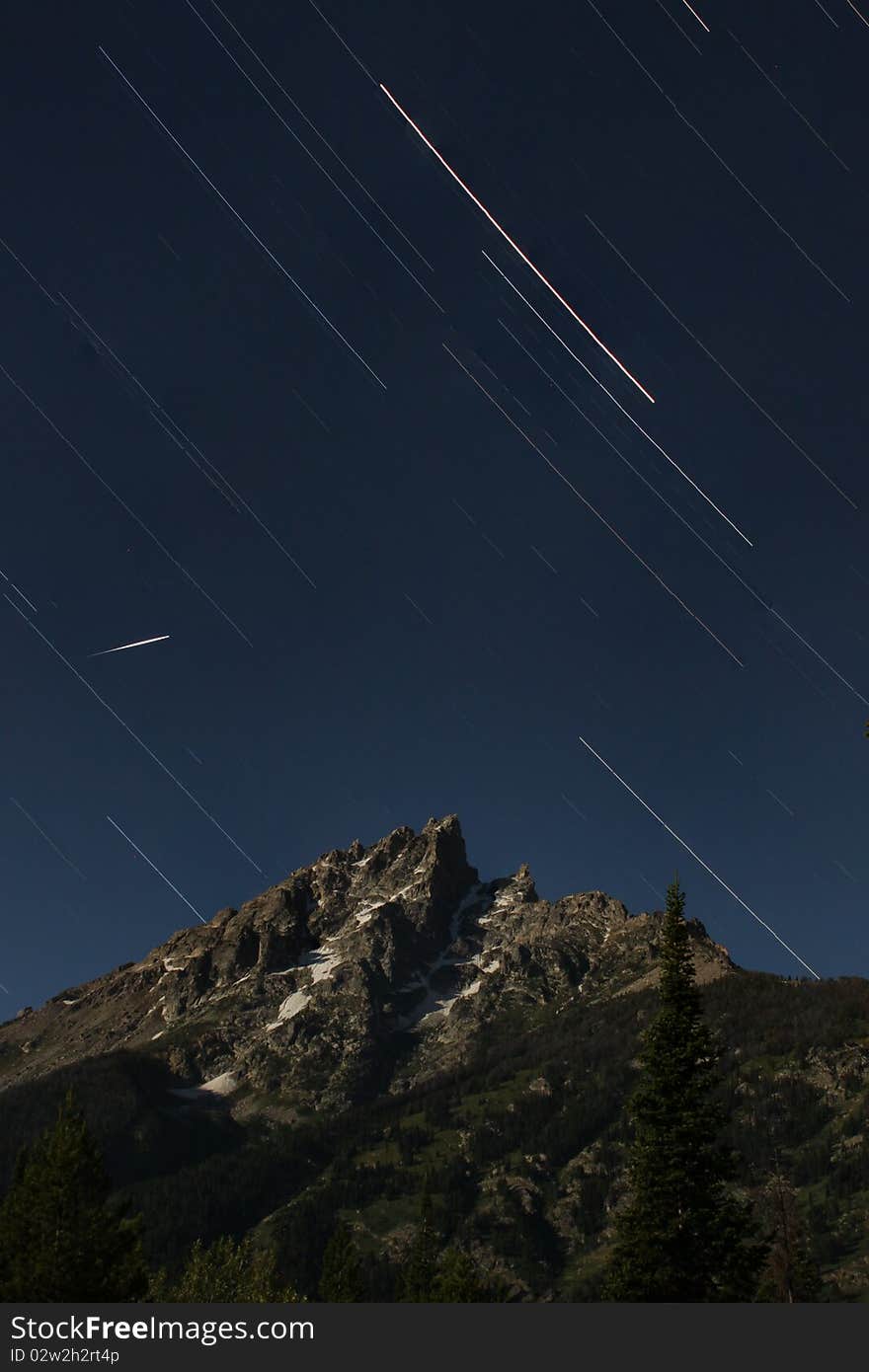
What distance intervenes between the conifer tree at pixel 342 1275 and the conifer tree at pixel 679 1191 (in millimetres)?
79844

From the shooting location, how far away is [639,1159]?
30312mm

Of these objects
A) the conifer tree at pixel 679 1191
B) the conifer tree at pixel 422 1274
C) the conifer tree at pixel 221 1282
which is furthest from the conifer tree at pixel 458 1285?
the conifer tree at pixel 679 1191

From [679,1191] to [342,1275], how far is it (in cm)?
8748

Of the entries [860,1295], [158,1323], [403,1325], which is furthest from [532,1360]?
[860,1295]

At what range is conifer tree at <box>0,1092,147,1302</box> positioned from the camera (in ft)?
118

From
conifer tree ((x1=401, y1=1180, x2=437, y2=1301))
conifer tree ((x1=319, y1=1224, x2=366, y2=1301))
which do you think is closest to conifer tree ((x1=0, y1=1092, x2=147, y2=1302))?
conifer tree ((x1=401, y1=1180, x2=437, y2=1301))

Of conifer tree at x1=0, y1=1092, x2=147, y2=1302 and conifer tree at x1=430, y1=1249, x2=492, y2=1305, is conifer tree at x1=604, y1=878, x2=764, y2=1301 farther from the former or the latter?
conifer tree at x1=430, y1=1249, x2=492, y2=1305

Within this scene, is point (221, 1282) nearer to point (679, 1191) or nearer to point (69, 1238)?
point (69, 1238)

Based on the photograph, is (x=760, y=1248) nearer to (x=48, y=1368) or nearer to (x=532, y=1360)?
(x=532, y=1360)

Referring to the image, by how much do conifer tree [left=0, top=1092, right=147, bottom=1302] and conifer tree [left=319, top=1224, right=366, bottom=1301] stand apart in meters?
66.3

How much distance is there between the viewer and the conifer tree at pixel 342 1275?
9650 cm

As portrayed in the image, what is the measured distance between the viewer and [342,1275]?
10019 centimetres

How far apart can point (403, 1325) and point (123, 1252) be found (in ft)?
94.9

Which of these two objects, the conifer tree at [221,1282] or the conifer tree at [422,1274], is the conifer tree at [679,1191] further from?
the conifer tree at [422,1274]
